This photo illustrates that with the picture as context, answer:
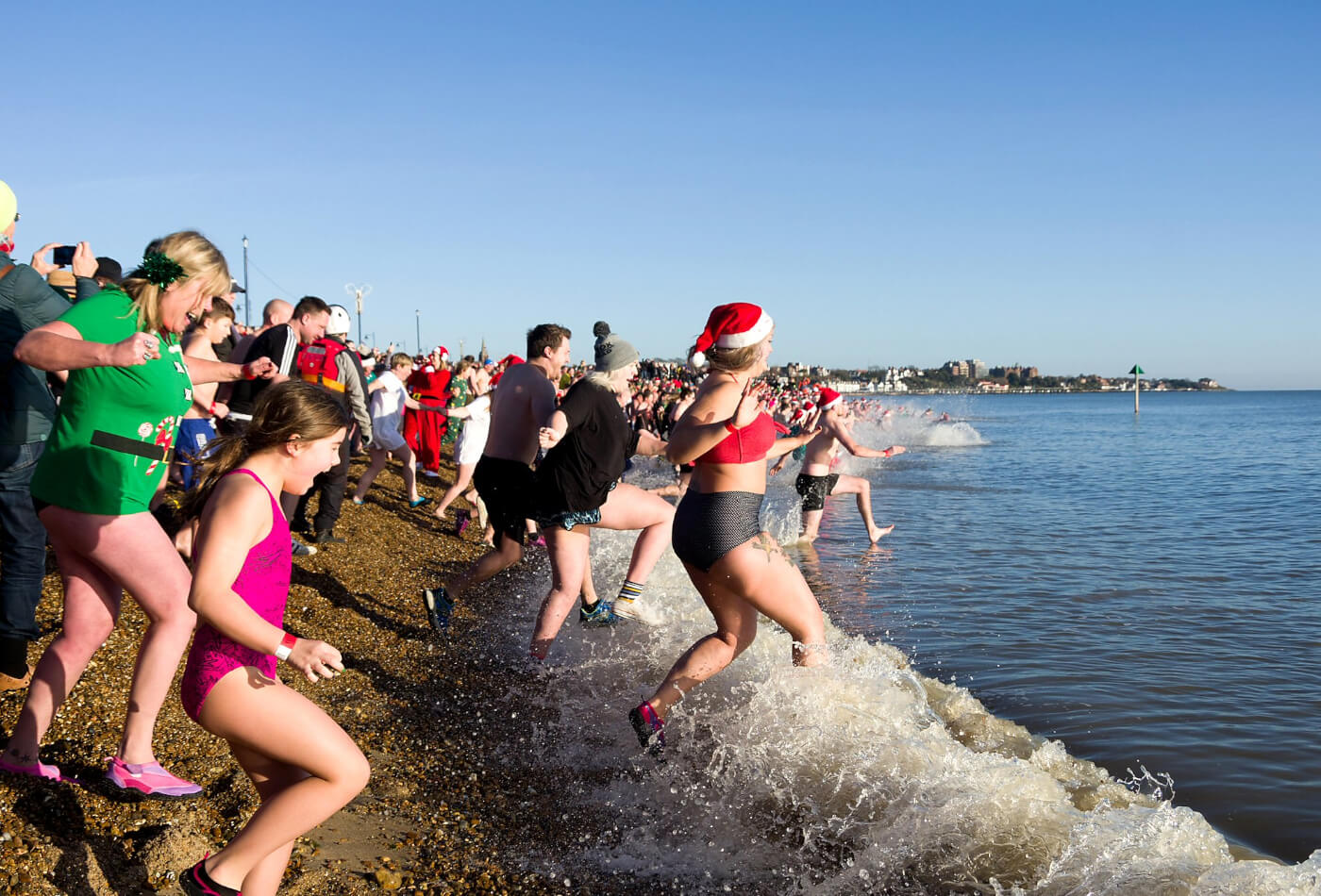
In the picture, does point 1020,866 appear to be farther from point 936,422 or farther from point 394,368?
point 936,422

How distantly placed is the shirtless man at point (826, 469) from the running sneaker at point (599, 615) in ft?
15.1

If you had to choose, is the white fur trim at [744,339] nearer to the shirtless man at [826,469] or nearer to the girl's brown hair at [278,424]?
the girl's brown hair at [278,424]

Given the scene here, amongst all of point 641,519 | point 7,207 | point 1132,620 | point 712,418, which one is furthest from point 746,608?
point 1132,620

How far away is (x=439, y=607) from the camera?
20.7 ft

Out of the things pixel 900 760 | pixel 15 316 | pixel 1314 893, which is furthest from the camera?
pixel 900 760

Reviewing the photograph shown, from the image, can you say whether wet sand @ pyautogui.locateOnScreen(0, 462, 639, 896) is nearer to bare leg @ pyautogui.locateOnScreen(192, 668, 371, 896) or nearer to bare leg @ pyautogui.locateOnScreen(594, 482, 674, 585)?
bare leg @ pyautogui.locateOnScreen(192, 668, 371, 896)

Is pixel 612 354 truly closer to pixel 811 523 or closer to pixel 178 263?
pixel 178 263

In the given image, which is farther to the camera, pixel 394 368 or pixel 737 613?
pixel 394 368

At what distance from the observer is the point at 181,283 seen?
340 centimetres

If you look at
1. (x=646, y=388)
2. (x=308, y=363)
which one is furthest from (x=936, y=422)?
(x=308, y=363)

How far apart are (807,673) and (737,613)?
1.45ft

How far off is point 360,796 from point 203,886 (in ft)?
4.61

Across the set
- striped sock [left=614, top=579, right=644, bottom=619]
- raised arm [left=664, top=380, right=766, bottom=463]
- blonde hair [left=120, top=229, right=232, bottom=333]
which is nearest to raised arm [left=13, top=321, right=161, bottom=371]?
blonde hair [left=120, top=229, right=232, bottom=333]

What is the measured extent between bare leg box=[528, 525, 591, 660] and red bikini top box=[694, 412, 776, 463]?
5.32 feet
